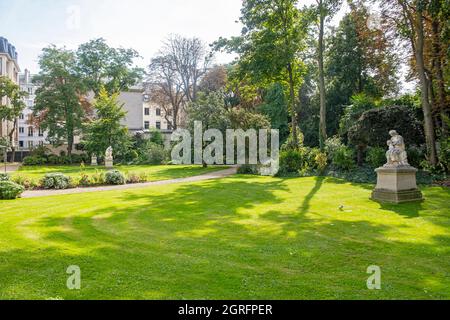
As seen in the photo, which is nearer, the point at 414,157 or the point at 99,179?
the point at 99,179

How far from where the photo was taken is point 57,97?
3750 centimetres

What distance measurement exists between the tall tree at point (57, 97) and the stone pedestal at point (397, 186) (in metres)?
35.2

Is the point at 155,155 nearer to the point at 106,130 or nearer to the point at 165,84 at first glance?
the point at 106,130

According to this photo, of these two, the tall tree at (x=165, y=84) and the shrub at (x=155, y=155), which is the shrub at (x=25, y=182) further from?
the tall tree at (x=165, y=84)

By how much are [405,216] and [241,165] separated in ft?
48.7

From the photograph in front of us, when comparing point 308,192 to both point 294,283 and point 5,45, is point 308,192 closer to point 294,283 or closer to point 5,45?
point 294,283

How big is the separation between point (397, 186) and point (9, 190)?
1350 centimetres

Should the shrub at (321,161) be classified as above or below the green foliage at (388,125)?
below

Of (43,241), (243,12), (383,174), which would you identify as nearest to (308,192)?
(383,174)

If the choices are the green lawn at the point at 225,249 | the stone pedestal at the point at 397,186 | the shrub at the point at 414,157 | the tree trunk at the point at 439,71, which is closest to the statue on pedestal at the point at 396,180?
the stone pedestal at the point at 397,186

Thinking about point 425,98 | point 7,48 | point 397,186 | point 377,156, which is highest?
point 7,48

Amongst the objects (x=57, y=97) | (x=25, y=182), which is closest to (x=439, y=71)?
(x=25, y=182)

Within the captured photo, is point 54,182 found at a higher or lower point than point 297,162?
lower

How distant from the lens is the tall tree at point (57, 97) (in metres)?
37.7
